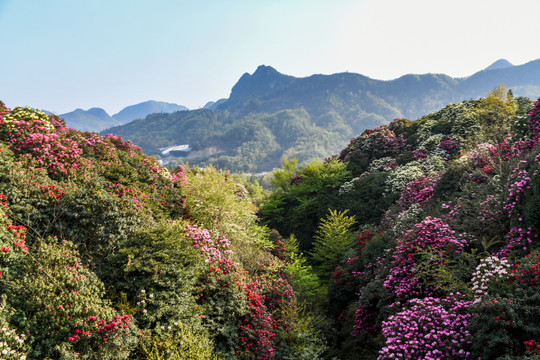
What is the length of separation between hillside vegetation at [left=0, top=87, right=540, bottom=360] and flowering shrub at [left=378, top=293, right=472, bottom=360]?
0.04 meters

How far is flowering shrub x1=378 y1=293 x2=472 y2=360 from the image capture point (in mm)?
5840

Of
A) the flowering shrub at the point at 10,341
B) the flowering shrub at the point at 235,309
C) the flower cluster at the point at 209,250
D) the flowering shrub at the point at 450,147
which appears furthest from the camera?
the flowering shrub at the point at 450,147

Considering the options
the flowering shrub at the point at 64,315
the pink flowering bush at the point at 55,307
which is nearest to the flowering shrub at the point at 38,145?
the pink flowering bush at the point at 55,307

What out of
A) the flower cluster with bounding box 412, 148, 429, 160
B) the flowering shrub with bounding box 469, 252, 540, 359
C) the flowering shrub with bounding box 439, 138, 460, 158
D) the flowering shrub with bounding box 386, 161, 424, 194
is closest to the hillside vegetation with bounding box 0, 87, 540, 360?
the flowering shrub with bounding box 469, 252, 540, 359

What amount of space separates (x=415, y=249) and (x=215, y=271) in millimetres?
6386

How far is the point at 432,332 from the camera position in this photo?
6.17 meters

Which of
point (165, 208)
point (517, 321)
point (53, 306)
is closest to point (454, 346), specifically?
point (517, 321)

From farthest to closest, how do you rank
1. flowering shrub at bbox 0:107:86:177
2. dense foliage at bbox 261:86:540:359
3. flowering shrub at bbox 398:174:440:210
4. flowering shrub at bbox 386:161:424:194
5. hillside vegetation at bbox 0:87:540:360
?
flowering shrub at bbox 386:161:424:194, flowering shrub at bbox 398:174:440:210, flowering shrub at bbox 0:107:86:177, hillside vegetation at bbox 0:87:540:360, dense foliage at bbox 261:86:540:359

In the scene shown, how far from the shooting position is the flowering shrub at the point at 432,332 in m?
5.84

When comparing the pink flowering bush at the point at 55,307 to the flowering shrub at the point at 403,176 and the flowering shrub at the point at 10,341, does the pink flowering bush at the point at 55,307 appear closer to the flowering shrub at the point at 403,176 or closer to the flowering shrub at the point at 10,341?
the flowering shrub at the point at 10,341

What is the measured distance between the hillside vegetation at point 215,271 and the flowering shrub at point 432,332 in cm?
4

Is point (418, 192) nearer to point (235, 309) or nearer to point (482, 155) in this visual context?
point (482, 155)

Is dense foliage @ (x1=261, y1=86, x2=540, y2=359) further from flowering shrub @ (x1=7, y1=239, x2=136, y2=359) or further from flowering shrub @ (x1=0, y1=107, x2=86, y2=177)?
flowering shrub @ (x1=0, y1=107, x2=86, y2=177)

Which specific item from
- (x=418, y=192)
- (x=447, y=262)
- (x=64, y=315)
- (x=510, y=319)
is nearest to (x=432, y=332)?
(x=510, y=319)
